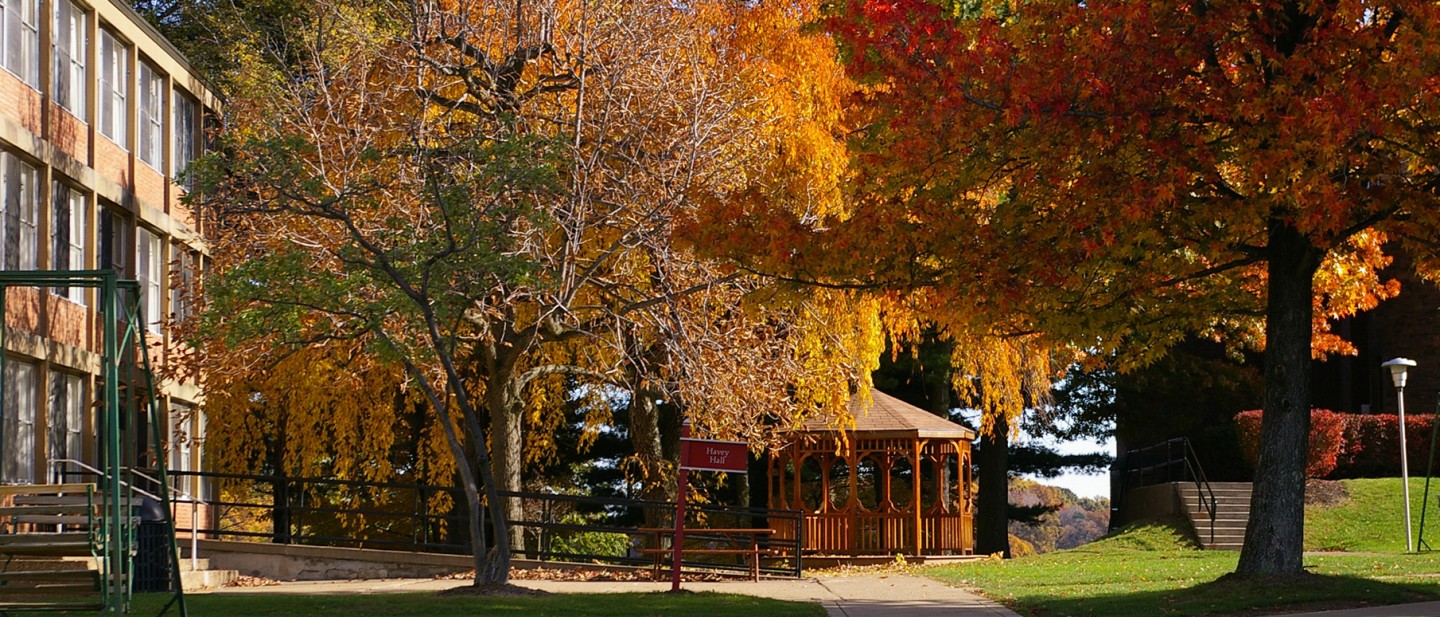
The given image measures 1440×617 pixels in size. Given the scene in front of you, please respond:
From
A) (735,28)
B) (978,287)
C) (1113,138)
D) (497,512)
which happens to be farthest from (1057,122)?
(735,28)

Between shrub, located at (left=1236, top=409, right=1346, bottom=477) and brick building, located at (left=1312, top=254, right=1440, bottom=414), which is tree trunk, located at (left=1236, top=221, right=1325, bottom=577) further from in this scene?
brick building, located at (left=1312, top=254, right=1440, bottom=414)

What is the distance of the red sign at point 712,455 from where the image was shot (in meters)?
19.1

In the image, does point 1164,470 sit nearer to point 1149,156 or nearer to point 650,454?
point 650,454

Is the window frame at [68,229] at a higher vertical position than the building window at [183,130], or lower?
lower

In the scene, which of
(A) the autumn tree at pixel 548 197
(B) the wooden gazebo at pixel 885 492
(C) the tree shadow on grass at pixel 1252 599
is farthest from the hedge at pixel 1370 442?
(C) the tree shadow on grass at pixel 1252 599

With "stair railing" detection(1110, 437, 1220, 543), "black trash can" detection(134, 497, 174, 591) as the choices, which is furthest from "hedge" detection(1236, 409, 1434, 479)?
"black trash can" detection(134, 497, 174, 591)

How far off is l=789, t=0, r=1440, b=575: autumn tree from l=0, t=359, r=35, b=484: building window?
12987 mm

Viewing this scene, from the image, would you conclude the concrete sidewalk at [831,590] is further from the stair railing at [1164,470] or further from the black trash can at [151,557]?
the stair railing at [1164,470]

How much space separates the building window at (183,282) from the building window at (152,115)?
1768 mm

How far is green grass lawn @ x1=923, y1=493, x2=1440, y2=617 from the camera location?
49.2 ft

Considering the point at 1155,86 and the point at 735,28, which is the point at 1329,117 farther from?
the point at 735,28

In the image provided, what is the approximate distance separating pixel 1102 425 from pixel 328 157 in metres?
21.8

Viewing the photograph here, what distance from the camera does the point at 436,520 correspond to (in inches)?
1255

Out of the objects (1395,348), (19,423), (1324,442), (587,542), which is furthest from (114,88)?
(1395,348)
